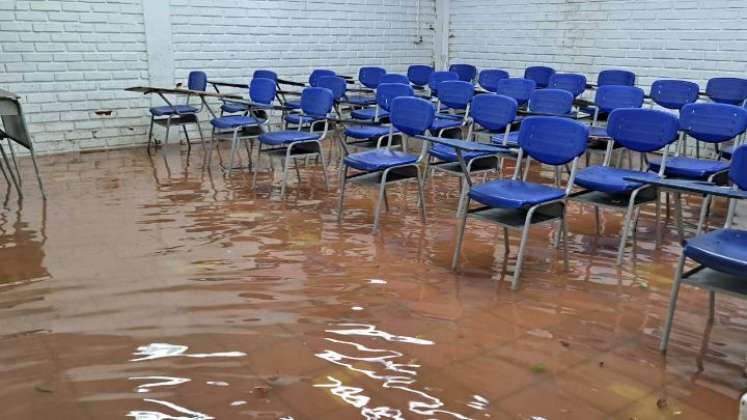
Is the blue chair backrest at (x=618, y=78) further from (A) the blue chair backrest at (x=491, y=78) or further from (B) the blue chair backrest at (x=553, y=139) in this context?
(B) the blue chair backrest at (x=553, y=139)

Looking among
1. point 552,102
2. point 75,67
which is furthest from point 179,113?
point 552,102

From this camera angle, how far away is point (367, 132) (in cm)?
539

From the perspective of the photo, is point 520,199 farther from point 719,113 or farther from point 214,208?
point 214,208

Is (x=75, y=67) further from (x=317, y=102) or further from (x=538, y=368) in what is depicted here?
(x=538, y=368)

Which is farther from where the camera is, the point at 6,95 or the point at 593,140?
the point at 593,140

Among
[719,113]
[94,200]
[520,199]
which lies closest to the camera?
[520,199]

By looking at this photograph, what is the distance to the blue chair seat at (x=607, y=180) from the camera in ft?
11.9

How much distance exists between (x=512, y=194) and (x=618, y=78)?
4127 millimetres

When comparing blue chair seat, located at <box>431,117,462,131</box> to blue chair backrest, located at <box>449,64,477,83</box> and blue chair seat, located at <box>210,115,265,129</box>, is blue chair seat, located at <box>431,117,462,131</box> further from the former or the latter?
blue chair backrest, located at <box>449,64,477,83</box>

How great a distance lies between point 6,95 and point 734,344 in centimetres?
496

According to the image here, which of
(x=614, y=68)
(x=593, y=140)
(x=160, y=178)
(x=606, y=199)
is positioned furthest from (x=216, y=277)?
(x=614, y=68)

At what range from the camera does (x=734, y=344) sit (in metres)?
2.68

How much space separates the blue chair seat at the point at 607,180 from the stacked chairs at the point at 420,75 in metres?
4.25

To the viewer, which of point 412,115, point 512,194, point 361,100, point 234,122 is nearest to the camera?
point 512,194
